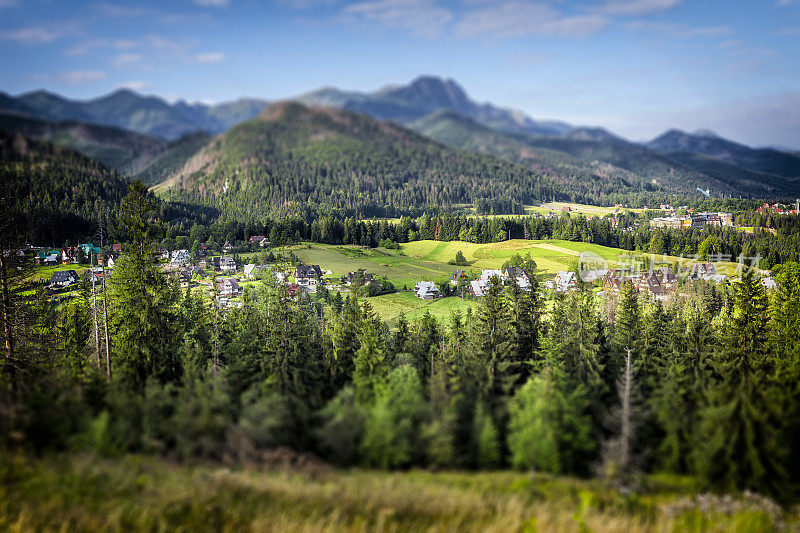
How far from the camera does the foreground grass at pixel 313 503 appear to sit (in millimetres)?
11289

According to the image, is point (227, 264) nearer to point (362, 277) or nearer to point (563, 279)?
point (362, 277)

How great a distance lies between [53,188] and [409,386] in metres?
33.0

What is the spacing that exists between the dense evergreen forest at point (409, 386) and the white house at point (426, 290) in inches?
914

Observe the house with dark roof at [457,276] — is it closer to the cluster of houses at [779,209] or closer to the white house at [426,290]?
the white house at [426,290]

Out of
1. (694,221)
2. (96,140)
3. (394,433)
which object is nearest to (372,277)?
(96,140)

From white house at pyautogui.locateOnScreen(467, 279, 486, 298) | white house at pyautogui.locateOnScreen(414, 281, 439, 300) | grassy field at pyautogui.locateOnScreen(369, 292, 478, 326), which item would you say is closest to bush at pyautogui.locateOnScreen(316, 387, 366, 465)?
grassy field at pyautogui.locateOnScreen(369, 292, 478, 326)

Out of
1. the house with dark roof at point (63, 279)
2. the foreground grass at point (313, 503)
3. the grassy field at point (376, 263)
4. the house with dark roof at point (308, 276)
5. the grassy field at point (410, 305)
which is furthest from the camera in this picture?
the grassy field at point (376, 263)

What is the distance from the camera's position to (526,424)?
781 inches

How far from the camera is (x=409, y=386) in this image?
944 inches

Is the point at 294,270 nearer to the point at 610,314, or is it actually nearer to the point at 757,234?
the point at 610,314

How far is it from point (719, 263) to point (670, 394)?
169 ft

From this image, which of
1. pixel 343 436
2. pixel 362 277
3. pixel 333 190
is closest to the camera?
pixel 343 436

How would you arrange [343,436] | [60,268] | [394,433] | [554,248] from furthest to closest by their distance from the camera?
[554,248] → [60,268] → [394,433] → [343,436]

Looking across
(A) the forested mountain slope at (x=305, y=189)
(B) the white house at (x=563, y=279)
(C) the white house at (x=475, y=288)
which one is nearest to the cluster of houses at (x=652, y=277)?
(B) the white house at (x=563, y=279)
